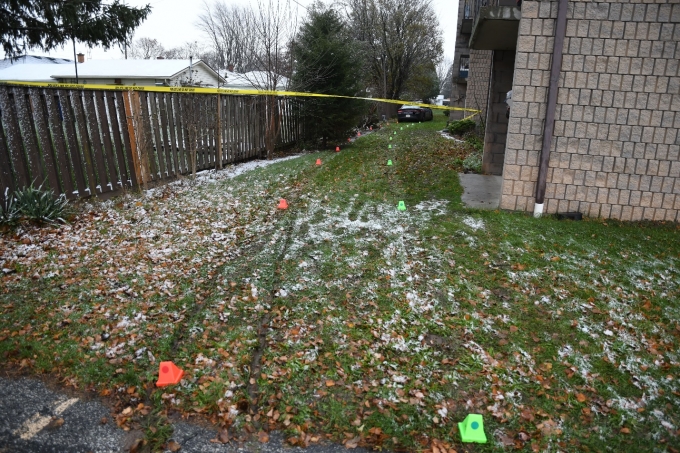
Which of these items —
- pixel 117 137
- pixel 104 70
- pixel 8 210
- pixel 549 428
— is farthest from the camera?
pixel 104 70

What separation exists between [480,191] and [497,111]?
2409 mm

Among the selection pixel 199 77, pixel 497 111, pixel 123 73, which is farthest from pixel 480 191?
pixel 199 77

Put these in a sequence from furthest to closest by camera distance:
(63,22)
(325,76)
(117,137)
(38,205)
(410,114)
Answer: (410,114)
(325,76)
(63,22)
(117,137)
(38,205)

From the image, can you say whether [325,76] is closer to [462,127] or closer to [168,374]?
[462,127]

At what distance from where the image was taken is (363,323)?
386 cm

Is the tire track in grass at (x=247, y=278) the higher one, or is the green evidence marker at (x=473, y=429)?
the tire track in grass at (x=247, y=278)

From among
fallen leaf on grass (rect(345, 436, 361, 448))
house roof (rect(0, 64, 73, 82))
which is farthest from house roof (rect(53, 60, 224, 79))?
fallen leaf on grass (rect(345, 436, 361, 448))

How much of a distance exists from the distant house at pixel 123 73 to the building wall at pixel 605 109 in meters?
18.7

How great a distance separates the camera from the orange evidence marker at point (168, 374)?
3031 millimetres

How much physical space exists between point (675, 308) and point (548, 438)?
2466mm

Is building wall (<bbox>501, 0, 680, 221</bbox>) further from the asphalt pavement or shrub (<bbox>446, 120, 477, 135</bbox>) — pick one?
shrub (<bbox>446, 120, 477, 135</bbox>)

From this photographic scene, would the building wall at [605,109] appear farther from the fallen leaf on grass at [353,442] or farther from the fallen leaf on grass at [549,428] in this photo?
the fallen leaf on grass at [353,442]

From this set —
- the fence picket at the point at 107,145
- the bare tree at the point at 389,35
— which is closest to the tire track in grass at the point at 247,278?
the fence picket at the point at 107,145

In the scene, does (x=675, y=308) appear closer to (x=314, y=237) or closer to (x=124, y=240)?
(x=314, y=237)
